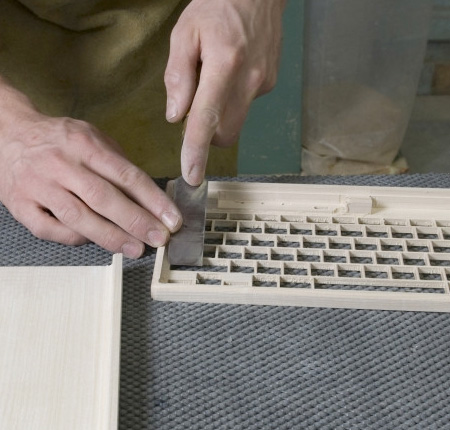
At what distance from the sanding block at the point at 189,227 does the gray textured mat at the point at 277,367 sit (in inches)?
1.8

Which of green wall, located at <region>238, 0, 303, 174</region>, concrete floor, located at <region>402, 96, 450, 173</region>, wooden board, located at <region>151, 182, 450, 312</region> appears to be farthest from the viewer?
concrete floor, located at <region>402, 96, 450, 173</region>

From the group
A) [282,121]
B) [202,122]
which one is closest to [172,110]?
[202,122]

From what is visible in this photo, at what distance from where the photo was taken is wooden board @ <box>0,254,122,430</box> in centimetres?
58

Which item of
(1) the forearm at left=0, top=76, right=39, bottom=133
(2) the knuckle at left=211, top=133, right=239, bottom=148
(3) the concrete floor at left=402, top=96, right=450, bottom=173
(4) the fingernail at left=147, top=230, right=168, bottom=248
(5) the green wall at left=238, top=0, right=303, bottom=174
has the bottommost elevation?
(3) the concrete floor at left=402, top=96, right=450, bottom=173

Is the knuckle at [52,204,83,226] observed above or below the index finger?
below

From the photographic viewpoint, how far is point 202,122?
0.75 meters

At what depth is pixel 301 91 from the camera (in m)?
1.75

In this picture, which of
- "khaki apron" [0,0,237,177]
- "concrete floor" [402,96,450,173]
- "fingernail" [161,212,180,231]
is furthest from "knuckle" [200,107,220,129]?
"concrete floor" [402,96,450,173]

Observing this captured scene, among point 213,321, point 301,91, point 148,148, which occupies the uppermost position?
point 213,321

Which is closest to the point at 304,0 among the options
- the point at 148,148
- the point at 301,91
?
the point at 301,91

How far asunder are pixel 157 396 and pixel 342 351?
0.59ft

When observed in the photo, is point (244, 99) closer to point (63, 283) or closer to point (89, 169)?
point (89, 169)

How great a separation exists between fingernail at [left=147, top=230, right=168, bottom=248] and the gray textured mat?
0.11 ft

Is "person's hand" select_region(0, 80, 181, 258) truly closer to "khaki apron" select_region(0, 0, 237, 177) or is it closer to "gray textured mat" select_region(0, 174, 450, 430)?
"gray textured mat" select_region(0, 174, 450, 430)
